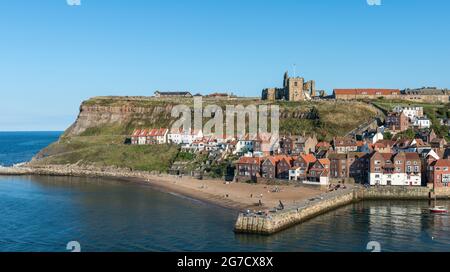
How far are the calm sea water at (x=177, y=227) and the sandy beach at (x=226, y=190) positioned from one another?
2.70 m

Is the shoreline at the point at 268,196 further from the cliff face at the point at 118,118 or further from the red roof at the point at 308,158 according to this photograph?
the cliff face at the point at 118,118

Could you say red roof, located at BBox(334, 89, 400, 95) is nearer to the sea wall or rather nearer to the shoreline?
the shoreline

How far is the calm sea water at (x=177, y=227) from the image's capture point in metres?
38.8

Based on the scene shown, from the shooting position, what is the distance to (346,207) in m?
56.4

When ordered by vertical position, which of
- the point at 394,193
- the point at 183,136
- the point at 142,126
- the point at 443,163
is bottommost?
the point at 394,193

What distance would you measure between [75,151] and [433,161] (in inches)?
2732

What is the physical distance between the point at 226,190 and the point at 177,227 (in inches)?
816

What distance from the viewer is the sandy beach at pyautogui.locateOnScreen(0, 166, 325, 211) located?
55.6 m

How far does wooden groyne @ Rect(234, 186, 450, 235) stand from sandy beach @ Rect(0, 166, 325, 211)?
2691 mm

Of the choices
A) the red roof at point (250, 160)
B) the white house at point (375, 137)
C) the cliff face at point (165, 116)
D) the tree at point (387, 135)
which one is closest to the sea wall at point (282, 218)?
the red roof at point (250, 160)

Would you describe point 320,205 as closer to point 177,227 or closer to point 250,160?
point 177,227

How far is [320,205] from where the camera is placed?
5247 centimetres

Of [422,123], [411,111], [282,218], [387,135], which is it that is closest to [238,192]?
[282,218]
